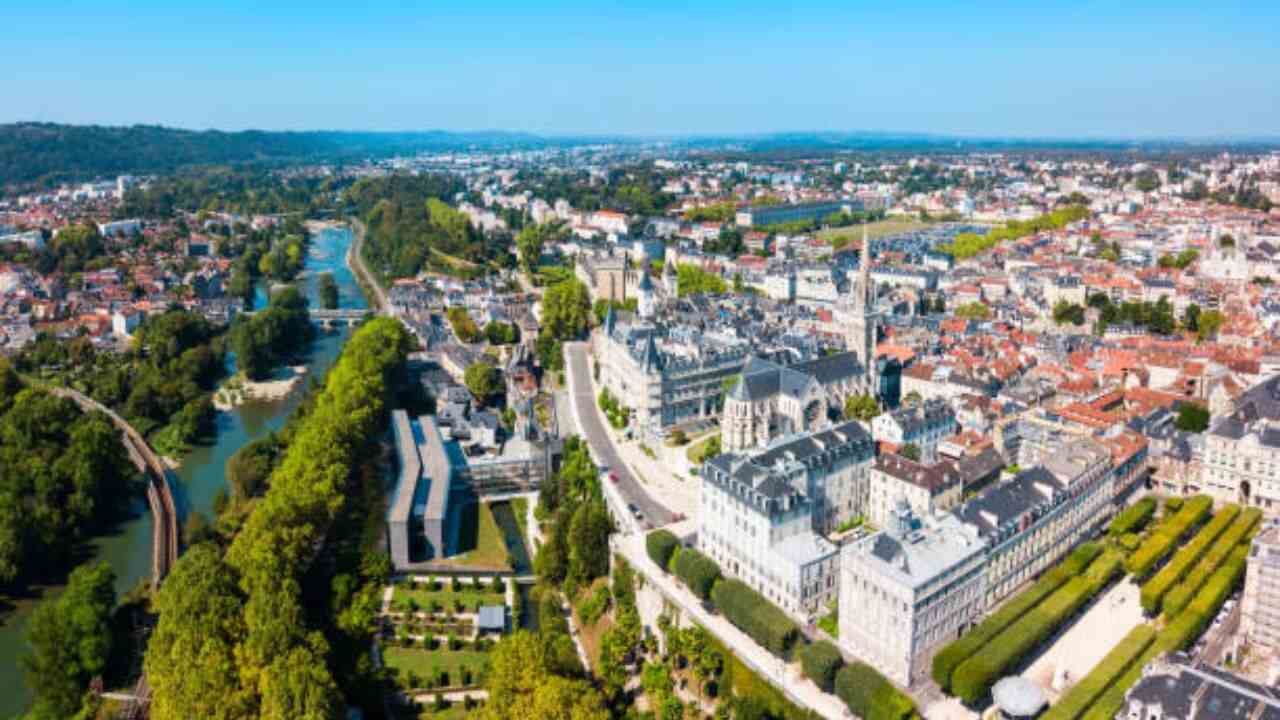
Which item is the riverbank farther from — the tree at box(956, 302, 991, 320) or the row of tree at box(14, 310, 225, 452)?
the tree at box(956, 302, 991, 320)

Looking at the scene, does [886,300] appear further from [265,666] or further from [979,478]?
[265,666]

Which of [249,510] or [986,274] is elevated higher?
[986,274]

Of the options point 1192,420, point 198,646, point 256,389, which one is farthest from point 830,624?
point 256,389

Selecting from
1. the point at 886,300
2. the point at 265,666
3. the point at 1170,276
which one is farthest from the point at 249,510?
the point at 1170,276

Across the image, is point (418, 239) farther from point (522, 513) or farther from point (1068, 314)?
point (1068, 314)

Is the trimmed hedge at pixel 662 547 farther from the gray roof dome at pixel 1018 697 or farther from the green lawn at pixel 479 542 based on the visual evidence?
the gray roof dome at pixel 1018 697

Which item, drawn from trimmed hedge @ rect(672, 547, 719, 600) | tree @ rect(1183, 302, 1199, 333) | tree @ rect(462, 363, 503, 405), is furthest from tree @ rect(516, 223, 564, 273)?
trimmed hedge @ rect(672, 547, 719, 600)
